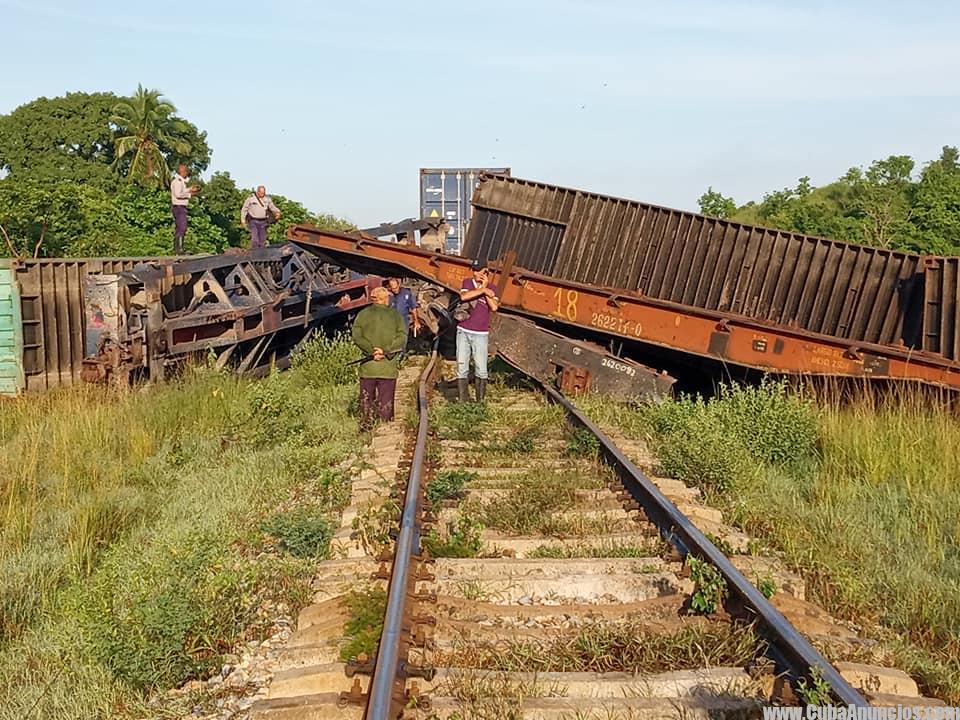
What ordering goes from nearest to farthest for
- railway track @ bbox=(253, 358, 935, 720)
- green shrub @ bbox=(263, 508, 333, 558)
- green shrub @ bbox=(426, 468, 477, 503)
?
railway track @ bbox=(253, 358, 935, 720) < green shrub @ bbox=(263, 508, 333, 558) < green shrub @ bbox=(426, 468, 477, 503)

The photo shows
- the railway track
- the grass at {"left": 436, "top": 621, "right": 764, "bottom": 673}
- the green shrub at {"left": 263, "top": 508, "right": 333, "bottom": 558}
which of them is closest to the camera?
the railway track

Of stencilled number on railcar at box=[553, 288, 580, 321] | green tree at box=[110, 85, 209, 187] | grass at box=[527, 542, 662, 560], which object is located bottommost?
grass at box=[527, 542, 662, 560]

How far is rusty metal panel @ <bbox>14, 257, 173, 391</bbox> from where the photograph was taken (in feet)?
44.8

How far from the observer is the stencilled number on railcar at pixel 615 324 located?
12.0m

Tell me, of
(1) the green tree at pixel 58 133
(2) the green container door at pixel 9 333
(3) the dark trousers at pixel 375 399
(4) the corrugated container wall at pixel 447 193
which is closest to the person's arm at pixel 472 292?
(3) the dark trousers at pixel 375 399

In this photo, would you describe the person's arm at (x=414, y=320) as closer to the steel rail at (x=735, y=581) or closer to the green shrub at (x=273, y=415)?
the green shrub at (x=273, y=415)

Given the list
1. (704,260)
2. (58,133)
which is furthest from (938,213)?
(58,133)

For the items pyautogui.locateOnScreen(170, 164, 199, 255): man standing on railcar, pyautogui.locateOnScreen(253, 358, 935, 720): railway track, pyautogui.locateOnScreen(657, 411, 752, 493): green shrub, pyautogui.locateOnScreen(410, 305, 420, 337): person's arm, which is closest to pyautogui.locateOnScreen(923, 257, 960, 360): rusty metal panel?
pyautogui.locateOnScreen(657, 411, 752, 493): green shrub

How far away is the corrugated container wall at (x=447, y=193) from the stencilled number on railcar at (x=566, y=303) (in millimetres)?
14774

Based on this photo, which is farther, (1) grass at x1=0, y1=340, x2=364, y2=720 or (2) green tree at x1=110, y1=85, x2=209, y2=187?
(2) green tree at x1=110, y1=85, x2=209, y2=187

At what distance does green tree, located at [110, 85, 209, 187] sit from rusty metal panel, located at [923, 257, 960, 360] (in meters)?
47.5

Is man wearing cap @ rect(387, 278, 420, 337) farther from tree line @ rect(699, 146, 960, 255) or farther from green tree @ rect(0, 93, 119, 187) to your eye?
green tree @ rect(0, 93, 119, 187)

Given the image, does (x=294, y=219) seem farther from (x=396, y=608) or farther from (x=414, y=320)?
(x=396, y=608)

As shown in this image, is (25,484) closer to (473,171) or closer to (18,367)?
(18,367)
